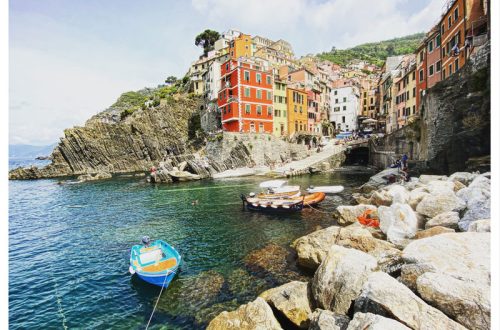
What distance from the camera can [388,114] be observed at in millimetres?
63688

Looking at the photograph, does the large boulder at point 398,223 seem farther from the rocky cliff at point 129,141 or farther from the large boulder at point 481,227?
the rocky cliff at point 129,141

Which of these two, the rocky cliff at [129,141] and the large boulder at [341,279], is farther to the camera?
the rocky cliff at [129,141]

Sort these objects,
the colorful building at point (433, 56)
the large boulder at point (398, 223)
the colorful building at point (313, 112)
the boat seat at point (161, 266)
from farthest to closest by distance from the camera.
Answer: the colorful building at point (313, 112)
the colorful building at point (433, 56)
the boat seat at point (161, 266)
the large boulder at point (398, 223)

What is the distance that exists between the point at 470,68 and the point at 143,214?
31.7 meters

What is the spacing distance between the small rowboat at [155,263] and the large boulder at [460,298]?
10.7m

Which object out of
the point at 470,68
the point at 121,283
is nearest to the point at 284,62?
the point at 470,68

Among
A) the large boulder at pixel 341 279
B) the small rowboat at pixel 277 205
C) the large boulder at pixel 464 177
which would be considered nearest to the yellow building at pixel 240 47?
the small rowboat at pixel 277 205

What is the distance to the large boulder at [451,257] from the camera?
6.66 meters

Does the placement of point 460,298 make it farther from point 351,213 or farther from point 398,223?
point 351,213

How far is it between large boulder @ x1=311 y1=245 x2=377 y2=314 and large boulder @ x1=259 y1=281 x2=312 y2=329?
0.48 meters

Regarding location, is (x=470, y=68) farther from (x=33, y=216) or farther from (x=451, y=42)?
(x=33, y=216)

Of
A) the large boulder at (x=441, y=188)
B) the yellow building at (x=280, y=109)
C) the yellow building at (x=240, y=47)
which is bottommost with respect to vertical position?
the large boulder at (x=441, y=188)

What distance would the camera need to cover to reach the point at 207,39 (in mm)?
101062
